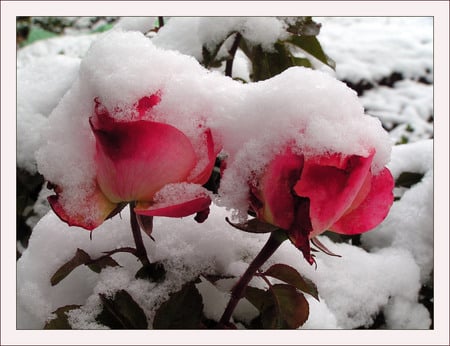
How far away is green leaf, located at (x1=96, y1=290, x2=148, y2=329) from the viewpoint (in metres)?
0.38

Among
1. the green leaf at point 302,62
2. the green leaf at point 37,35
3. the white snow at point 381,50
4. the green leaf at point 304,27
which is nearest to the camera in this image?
the green leaf at point 304,27

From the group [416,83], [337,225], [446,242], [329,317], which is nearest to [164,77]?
[337,225]

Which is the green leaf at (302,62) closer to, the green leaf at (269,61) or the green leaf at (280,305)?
the green leaf at (269,61)

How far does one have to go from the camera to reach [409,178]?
67cm

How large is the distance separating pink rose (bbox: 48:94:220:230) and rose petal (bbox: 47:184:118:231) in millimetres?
17

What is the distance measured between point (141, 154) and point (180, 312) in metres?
0.13

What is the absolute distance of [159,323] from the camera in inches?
14.8

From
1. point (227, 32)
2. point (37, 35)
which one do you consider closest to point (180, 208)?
point (227, 32)

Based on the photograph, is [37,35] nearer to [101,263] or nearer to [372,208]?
[101,263]

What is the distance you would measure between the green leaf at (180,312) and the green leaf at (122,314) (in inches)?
0.5

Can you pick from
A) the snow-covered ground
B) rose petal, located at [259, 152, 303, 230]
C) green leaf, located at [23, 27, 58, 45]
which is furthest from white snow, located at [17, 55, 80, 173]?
green leaf, located at [23, 27, 58, 45]

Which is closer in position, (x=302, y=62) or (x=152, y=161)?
(x=152, y=161)

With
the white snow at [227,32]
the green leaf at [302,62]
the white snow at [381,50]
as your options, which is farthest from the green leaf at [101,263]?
the white snow at [381,50]

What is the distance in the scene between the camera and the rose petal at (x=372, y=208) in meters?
0.33
